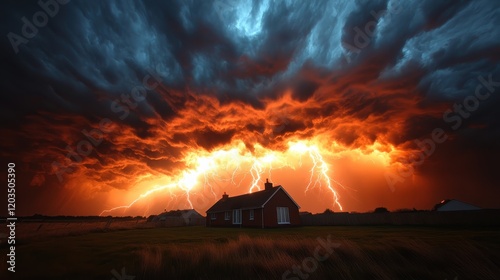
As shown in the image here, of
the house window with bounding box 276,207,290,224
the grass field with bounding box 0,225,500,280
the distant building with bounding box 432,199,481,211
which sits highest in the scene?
the distant building with bounding box 432,199,481,211

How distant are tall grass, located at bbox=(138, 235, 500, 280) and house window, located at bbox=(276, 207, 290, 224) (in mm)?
25981

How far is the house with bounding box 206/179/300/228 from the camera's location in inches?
1304

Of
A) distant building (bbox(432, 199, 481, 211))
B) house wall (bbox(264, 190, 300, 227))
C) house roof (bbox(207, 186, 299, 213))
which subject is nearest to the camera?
house wall (bbox(264, 190, 300, 227))

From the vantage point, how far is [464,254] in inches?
279

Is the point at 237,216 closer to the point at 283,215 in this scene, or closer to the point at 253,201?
the point at 253,201

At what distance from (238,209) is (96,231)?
1915cm

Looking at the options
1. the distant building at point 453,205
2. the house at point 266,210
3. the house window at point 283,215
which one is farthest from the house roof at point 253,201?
the distant building at point 453,205

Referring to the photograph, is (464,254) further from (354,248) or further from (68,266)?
(68,266)

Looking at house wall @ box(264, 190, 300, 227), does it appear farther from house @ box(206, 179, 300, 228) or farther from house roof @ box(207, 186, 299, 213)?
house roof @ box(207, 186, 299, 213)

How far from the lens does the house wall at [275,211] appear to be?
33.0m

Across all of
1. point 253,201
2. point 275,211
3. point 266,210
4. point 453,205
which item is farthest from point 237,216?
point 453,205

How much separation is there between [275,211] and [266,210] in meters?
1.59

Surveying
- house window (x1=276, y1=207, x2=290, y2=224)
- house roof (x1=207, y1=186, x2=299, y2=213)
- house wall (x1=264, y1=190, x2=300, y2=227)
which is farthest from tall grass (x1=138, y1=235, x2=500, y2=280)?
house window (x1=276, y1=207, x2=290, y2=224)

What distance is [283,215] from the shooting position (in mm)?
34562
